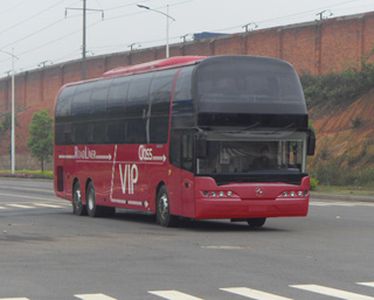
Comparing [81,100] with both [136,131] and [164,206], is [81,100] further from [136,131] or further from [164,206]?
[164,206]

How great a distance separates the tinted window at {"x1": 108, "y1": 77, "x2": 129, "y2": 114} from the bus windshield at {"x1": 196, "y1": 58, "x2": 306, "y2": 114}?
4.57 m

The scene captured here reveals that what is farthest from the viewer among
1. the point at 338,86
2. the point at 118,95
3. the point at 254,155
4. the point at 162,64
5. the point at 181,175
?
the point at 338,86

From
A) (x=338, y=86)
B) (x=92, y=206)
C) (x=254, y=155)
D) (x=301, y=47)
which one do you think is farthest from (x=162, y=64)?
(x=301, y=47)

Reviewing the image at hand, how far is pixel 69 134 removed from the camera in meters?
31.1

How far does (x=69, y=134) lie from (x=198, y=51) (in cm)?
4830

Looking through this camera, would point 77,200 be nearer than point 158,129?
No

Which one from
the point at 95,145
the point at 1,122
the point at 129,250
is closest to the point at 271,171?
the point at 129,250

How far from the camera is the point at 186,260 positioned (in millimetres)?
16391

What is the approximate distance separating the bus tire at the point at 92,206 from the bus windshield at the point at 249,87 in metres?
7.68

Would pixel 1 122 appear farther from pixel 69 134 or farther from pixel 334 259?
pixel 334 259

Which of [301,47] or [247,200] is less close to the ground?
[301,47]

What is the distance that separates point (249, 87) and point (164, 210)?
3692mm

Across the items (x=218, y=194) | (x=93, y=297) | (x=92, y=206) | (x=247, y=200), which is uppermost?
(x=218, y=194)

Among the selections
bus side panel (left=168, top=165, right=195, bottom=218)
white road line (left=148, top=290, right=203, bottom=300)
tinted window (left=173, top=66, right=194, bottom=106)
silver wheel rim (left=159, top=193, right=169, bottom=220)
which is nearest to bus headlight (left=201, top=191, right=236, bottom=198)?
bus side panel (left=168, top=165, right=195, bottom=218)
